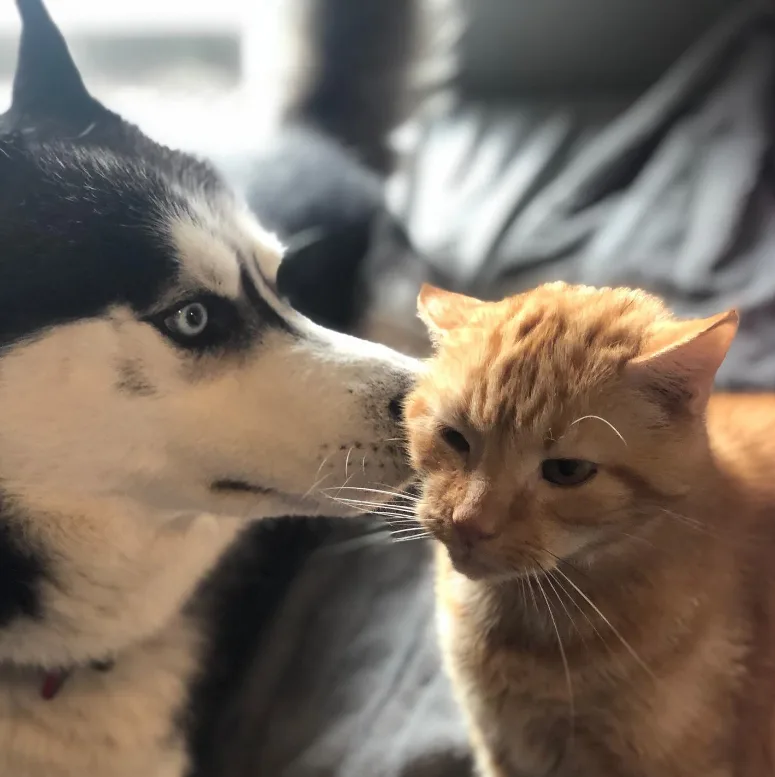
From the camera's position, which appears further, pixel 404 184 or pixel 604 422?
pixel 404 184

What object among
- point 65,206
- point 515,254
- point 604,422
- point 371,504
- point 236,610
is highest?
point 65,206

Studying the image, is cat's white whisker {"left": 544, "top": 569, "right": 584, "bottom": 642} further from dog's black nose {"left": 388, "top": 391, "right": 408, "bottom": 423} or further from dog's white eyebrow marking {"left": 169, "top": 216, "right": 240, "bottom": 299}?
dog's white eyebrow marking {"left": 169, "top": 216, "right": 240, "bottom": 299}

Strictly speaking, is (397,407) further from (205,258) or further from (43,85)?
(43,85)

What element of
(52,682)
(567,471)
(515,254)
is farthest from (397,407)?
(515,254)

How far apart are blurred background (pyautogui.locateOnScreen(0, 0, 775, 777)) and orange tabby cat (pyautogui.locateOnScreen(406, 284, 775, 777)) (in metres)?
0.25

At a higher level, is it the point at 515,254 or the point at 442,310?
the point at 442,310

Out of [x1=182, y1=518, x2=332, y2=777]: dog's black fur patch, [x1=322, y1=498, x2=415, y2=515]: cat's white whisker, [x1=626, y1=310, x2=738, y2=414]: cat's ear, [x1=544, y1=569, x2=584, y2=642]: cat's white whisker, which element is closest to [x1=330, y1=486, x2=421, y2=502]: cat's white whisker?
[x1=322, y1=498, x2=415, y2=515]: cat's white whisker

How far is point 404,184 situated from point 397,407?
850 millimetres

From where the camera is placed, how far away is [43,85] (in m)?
0.80

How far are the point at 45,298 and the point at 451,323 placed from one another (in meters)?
0.36

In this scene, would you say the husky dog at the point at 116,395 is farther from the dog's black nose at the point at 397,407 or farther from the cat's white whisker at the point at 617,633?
the cat's white whisker at the point at 617,633

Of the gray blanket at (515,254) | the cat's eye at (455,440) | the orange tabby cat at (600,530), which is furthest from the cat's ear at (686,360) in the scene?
the gray blanket at (515,254)

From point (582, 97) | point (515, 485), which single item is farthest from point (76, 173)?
point (582, 97)

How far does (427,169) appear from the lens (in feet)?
5.47
